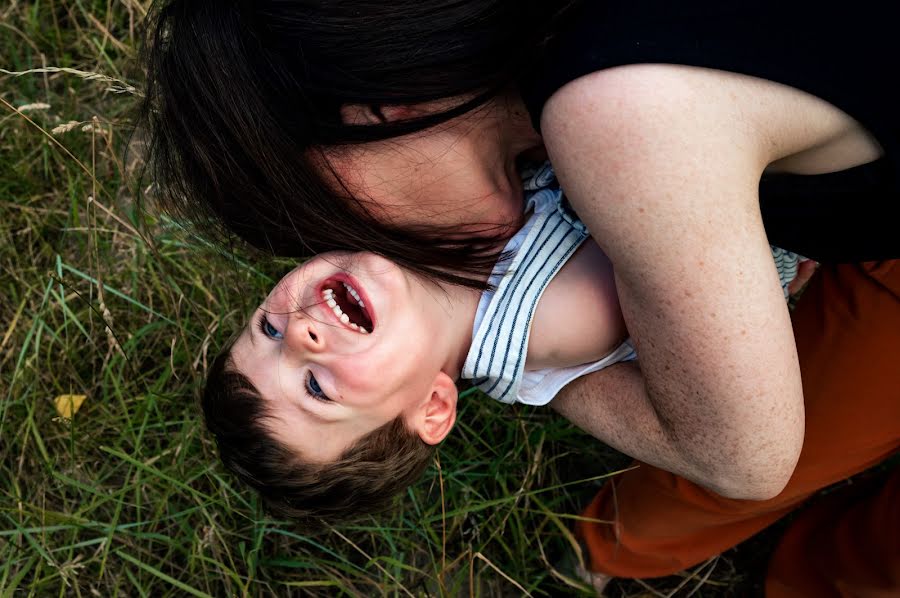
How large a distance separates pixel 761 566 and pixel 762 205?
4.72ft

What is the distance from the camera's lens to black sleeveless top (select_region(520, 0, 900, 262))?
114 cm

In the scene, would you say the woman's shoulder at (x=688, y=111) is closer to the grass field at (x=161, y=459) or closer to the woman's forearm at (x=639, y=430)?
the woman's forearm at (x=639, y=430)

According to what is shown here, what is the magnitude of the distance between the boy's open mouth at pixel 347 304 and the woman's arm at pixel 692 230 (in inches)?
21.4

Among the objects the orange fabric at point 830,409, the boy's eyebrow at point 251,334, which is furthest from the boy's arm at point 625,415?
the boy's eyebrow at point 251,334

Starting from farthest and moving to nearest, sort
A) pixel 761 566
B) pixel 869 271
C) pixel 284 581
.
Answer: pixel 761 566
pixel 284 581
pixel 869 271

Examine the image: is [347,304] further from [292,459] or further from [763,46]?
[763,46]

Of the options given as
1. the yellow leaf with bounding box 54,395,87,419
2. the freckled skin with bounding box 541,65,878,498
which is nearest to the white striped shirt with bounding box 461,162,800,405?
the freckled skin with bounding box 541,65,878,498

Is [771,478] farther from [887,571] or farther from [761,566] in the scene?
[761,566]

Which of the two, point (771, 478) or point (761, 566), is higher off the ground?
point (771, 478)

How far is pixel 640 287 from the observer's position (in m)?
1.31

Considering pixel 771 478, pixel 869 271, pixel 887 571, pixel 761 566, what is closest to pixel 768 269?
pixel 771 478

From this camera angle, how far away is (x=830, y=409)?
5.97 ft

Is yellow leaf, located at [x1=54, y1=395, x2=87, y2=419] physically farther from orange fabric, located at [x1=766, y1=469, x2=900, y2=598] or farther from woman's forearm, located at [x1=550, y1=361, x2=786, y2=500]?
orange fabric, located at [x1=766, y1=469, x2=900, y2=598]

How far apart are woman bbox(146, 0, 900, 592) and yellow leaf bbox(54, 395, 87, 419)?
94 centimetres
